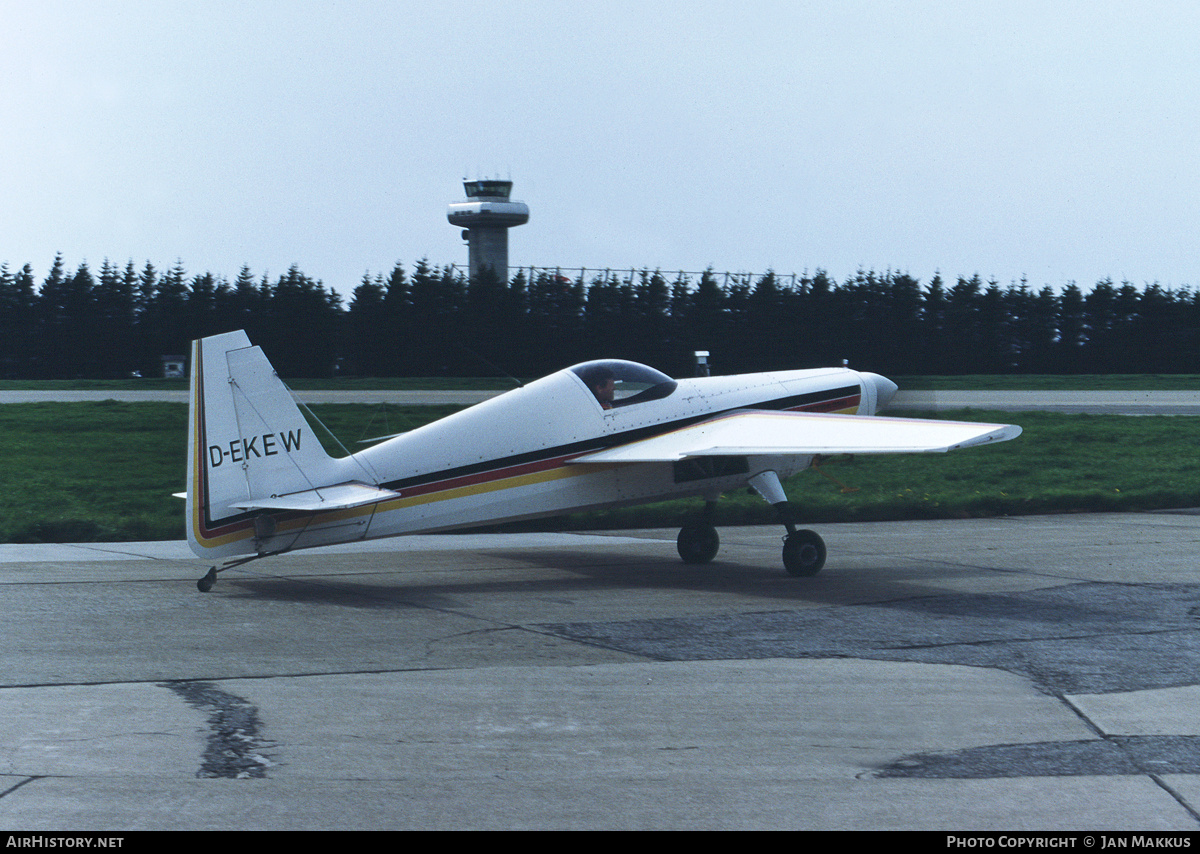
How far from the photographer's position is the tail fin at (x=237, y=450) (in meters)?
10.7

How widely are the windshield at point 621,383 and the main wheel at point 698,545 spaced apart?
5.20 feet

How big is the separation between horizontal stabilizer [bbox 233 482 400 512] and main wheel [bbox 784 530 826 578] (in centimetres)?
401

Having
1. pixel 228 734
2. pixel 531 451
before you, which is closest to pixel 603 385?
pixel 531 451

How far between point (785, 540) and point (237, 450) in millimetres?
5491

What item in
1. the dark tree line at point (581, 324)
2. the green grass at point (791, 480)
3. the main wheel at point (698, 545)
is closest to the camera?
the main wheel at point (698, 545)

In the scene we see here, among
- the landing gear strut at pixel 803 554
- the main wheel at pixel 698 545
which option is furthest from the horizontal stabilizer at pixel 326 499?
the landing gear strut at pixel 803 554

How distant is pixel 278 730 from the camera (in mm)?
6387

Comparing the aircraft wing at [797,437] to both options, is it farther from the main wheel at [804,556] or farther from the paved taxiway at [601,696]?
the paved taxiway at [601,696]

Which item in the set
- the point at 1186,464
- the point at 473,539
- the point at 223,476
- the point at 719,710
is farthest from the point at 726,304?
the point at 719,710

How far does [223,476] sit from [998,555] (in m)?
8.43

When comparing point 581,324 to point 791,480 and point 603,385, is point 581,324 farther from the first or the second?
point 603,385

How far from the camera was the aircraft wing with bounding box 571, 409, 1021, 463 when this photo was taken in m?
11.2

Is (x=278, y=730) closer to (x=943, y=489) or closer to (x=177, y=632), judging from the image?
(x=177, y=632)

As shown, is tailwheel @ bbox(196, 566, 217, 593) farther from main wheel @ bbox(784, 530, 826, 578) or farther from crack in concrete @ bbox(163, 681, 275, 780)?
main wheel @ bbox(784, 530, 826, 578)
